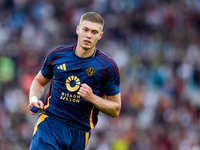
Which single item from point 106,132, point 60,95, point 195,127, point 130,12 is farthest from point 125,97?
point 60,95

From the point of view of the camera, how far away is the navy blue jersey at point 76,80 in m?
6.36

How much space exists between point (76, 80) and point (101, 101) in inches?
17.3

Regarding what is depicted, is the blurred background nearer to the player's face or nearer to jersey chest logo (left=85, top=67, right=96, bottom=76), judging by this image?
jersey chest logo (left=85, top=67, right=96, bottom=76)

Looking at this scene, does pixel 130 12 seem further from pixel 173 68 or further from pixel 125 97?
pixel 125 97

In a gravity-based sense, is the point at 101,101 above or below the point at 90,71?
below

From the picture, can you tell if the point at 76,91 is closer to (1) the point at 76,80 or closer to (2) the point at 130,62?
(1) the point at 76,80

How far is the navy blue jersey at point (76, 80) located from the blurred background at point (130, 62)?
21.0ft

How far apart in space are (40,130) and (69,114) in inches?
17.5

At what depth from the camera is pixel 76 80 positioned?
20.8 ft

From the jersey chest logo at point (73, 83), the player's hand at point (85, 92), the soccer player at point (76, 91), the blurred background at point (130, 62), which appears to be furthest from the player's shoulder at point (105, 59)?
the blurred background at point (130, 62)

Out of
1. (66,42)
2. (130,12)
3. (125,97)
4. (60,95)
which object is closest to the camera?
(60,95)

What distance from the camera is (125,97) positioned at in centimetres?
1522

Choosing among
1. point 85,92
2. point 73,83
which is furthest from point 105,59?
point 85,92

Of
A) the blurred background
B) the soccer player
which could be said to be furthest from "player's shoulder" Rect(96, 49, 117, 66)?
the blurred background
